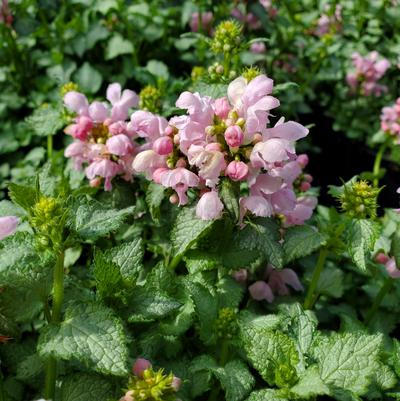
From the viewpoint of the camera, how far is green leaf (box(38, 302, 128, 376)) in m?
0.99

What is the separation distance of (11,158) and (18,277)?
157 centimetres

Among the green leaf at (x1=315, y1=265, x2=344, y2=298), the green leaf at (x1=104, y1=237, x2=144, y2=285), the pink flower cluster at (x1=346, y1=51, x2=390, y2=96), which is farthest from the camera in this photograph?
the pink flower cluster at (x1=346, y1=51, x2=390, y2=96)

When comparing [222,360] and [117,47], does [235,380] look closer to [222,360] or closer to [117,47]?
[222,360]

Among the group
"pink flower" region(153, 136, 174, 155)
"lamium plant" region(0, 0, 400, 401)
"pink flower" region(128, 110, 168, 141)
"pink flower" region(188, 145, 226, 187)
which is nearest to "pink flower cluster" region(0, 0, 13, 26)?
"lamium plant" region(0, 0, 400, 401)

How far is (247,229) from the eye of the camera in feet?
4.39

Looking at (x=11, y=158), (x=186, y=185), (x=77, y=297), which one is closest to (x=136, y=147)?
(x=186, y=185)

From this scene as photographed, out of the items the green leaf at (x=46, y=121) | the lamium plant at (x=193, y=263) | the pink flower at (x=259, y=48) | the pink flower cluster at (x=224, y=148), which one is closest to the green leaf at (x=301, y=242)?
the lamium plant at (x=193, y=263)

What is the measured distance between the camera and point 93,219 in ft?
3.73

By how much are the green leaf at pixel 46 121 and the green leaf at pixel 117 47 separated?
34.5 inches

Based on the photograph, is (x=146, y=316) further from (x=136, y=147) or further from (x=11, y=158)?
(x=11, y=158)

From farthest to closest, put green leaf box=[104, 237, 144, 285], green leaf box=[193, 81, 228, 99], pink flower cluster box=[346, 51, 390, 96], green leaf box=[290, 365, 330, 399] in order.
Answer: pink flower cluster box=[346, 51, 390, 96]
green leaf box=[193, 81, 228, 99]
green leaf box=[104, 237, 144, 285]
green leaf box=[290, 365, 330, 399]

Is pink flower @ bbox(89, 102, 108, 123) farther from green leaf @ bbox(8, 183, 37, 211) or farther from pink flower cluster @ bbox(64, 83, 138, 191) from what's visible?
green leaf @ bbox(8, 183, 37, 211)

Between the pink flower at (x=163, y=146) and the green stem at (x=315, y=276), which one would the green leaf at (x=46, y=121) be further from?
the green stem at (x=315, y=276)

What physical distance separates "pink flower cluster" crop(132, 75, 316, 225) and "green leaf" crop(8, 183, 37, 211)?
0.28m
